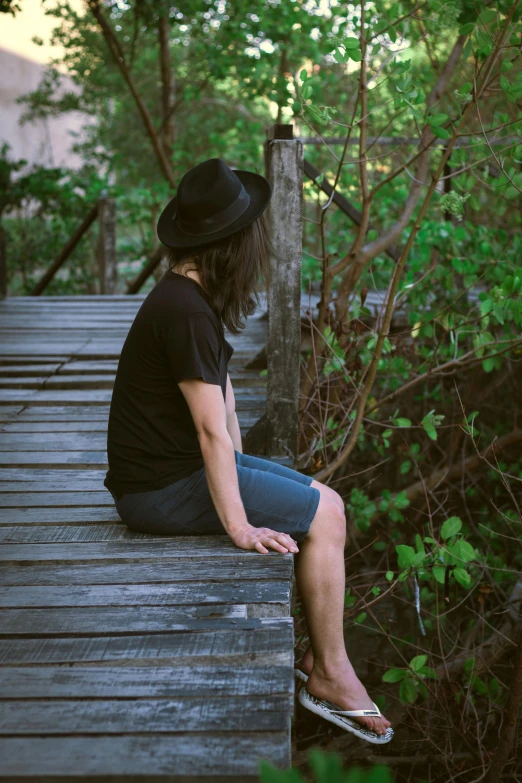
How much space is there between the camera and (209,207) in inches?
107

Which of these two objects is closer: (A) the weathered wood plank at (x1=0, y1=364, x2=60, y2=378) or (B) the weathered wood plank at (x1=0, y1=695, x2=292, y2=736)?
(B) the weathered wood plank at (x1=0, y1=695, x2=292, y2=736)

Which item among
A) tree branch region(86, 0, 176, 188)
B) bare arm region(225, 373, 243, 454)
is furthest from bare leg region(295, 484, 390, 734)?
tree branch region(86, 0, 176, 188)

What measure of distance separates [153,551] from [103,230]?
23.4 ft

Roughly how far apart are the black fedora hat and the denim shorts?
0.77m

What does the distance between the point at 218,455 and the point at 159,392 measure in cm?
33

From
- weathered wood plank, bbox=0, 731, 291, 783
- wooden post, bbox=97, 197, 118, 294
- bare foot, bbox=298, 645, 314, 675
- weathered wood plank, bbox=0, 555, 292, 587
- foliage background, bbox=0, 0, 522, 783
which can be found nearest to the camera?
weathered wood plank, bbox=0, 731, 291, 783

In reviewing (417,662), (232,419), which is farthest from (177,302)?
(417,662)

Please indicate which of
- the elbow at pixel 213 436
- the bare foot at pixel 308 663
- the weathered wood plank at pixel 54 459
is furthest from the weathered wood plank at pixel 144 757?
the weathered wood plank at pixel 54 459

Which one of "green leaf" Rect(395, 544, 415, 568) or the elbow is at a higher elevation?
the elbow

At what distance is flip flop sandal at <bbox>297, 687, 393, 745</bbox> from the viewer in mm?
2641

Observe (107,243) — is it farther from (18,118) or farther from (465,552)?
(18,118)

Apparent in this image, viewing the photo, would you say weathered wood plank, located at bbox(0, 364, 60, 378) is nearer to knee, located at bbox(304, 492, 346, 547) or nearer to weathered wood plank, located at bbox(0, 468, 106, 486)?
weathered wood plank, located at bbox(0, 468, 106, 486)

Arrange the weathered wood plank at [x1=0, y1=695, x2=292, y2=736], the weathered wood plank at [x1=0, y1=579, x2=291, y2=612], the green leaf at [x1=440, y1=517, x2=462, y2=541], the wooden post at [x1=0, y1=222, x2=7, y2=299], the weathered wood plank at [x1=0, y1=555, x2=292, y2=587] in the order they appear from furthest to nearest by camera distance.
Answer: the wooden post at [x1=0, y1=222, x2=7, y2=299], the green leaf at [x1=440, y1=517, x2=462, y2=541], the weathered wood plank at [x1=0, y1=555, x2=292, y2=587], the weathered wood plank at [x1=0, y1=579, x2=291, y2=612], the weathered wood plank at [x1=0, y1=695, x2=292, y2=736]

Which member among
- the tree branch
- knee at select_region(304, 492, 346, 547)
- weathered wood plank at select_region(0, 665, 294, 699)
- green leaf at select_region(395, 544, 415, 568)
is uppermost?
the tree branch
